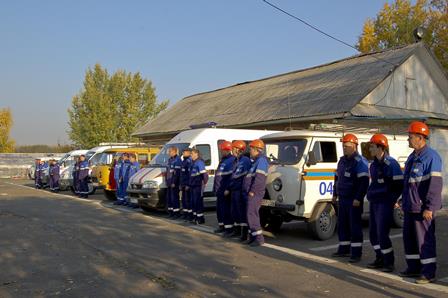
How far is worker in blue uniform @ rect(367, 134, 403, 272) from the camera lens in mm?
7145

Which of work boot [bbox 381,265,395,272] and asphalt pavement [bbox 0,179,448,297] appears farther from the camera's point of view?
work boot [bbox 381,265,395,272]

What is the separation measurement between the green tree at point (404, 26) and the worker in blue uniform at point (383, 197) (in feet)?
98.8

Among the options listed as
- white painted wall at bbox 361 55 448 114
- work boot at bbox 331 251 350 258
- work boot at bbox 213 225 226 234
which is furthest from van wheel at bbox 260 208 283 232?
white painted wall at bbox 361 55 448 114

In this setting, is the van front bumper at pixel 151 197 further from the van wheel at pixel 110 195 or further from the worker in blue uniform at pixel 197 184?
the van wheel at pixel 110 195

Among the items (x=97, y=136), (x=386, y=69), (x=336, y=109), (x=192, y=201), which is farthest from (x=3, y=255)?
(x=97, y=136)

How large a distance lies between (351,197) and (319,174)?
64.1 inches

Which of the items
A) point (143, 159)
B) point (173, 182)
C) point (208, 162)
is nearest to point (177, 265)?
point (173, 182)

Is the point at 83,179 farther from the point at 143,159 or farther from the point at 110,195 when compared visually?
the point at 143,159

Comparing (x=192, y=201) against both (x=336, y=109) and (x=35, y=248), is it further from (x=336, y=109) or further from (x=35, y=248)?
(x=336, y=109)

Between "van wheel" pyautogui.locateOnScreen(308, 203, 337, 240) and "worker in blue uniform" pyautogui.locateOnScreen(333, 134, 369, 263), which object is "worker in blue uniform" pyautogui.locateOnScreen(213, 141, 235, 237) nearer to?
"van wheel" pyautogui.locateOnScreen(308, 203, 337, 240)

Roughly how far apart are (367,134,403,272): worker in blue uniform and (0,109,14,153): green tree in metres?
67.0

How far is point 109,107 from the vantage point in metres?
50.8

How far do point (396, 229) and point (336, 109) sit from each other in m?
8.44

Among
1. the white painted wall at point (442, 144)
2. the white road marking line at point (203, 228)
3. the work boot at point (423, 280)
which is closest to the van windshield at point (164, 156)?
the white road marking line at point (203, 228)
